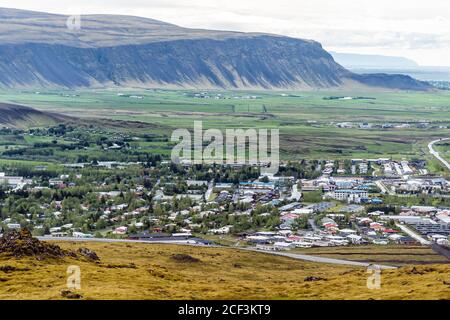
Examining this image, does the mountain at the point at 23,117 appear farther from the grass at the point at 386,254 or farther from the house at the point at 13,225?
the grass at the point at 386,254

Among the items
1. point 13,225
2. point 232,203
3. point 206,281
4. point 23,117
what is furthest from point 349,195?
point 23,117

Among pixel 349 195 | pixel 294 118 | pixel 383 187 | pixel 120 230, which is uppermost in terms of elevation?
pixel 294 118

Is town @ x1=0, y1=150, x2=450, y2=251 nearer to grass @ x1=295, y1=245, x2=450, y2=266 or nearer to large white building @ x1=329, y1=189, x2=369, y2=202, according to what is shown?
large white building @ x1=329, y1=189, x2=369, y2=202

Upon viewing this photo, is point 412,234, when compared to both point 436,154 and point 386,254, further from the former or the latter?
point 436,154

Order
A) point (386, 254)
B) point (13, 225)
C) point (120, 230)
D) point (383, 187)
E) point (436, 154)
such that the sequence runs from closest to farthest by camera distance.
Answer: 1. point (386, 254)
2. point (120, 230)
3. point (13, 225)
4. point (383, 187)
5. point (436, 154)

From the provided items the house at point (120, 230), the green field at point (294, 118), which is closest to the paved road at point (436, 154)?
the green field at point (294, 118)

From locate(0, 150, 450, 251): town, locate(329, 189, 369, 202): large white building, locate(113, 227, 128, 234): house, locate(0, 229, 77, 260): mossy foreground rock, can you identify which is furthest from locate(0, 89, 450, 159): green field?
locate(0, 229, 77, 260): mossy foreground rock
